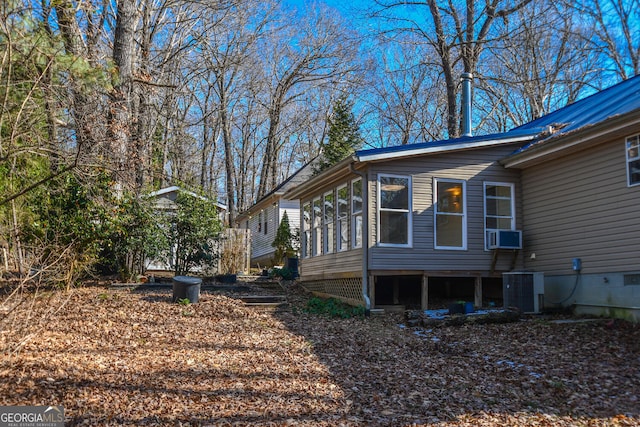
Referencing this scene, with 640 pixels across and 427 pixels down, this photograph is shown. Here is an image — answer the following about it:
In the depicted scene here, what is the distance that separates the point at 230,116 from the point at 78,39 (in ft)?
72.1

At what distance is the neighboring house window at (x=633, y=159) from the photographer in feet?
30.5

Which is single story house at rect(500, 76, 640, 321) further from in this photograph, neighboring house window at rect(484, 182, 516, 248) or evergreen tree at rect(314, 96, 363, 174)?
evergreen tree at rect(314, 96, 363, 174)

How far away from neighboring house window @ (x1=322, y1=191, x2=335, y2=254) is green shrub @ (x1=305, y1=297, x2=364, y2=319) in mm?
1402

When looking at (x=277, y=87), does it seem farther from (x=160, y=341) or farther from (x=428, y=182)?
(x=160, y=341)

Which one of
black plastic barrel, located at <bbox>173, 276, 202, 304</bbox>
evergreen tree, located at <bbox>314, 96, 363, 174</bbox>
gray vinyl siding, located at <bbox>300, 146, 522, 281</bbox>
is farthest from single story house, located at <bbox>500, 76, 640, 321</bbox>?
evergreen tree, located at <bbox>314, 96, 363, 174</bbox>

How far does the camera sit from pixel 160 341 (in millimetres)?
7941

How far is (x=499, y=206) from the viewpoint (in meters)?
12.0

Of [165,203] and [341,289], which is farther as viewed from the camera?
[165,203]

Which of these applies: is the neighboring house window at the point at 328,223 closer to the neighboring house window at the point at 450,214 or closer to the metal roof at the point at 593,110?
the neighboring house window at the point at 450,214

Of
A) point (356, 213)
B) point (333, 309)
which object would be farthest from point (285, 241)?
point (333, 309)

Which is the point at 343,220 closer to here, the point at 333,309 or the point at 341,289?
the point at 341,289

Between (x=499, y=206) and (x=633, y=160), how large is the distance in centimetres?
308

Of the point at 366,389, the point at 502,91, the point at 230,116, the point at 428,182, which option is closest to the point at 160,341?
the point at 366,389

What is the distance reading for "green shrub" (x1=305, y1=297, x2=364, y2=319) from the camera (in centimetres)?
1102
